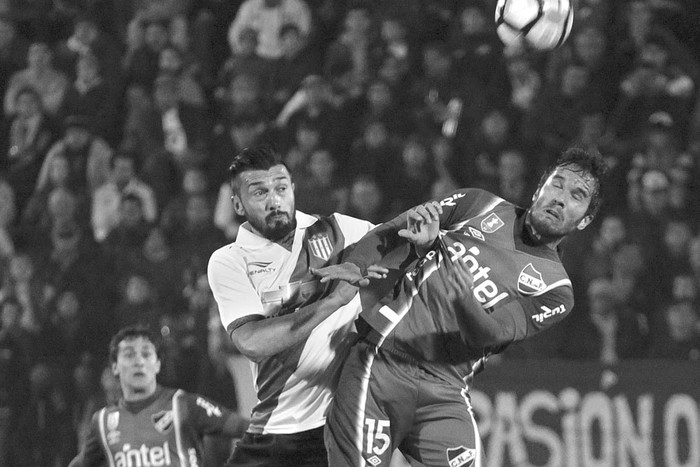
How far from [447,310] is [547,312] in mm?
376

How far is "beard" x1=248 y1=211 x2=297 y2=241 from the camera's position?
183 inches

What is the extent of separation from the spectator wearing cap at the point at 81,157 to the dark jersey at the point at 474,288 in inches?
198

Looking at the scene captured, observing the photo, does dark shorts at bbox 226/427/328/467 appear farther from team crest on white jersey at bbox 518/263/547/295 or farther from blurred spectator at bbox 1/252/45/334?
blurred spectator at bbox 1/252/45/334

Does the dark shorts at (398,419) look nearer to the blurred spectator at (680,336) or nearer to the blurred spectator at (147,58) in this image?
the blurred spectator at (680,336)

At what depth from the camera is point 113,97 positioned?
9.62 meters

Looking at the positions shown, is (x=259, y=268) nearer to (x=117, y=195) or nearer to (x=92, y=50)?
(x=117, y=195)

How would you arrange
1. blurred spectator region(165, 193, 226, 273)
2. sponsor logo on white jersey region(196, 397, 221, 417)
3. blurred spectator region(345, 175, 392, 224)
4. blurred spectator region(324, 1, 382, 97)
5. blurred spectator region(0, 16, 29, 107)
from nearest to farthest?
sponsor logo on white jersey region(196, 397, 221, 417), blurred spectator region(345, 175, 392, 224), blurred spectator region(165, 193, 226, 273), blurred spectator region(324, 1, 382, 97), blurred spectator region(0, 16, 29, 107)

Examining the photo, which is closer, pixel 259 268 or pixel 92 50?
pixel 259 268

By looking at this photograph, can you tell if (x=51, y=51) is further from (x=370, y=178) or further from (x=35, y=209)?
(x=370, y=178)

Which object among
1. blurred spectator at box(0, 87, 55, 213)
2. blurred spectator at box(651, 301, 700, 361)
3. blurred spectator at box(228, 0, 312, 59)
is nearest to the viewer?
blurred spectator at box(651, 301, 700, 361)

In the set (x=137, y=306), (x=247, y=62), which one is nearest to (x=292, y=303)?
(x=137, y=306)

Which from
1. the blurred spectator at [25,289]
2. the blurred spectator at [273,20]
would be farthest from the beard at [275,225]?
the blurred spectator at [273,20]

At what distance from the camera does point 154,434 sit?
6031 mm

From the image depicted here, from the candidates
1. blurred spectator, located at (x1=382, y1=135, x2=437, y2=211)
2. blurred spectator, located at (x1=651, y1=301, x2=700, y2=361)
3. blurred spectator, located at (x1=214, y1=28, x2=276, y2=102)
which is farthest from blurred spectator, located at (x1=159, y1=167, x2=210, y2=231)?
blurred spectator, located at (x1=651, y1=301, x2=700, y2=361)
